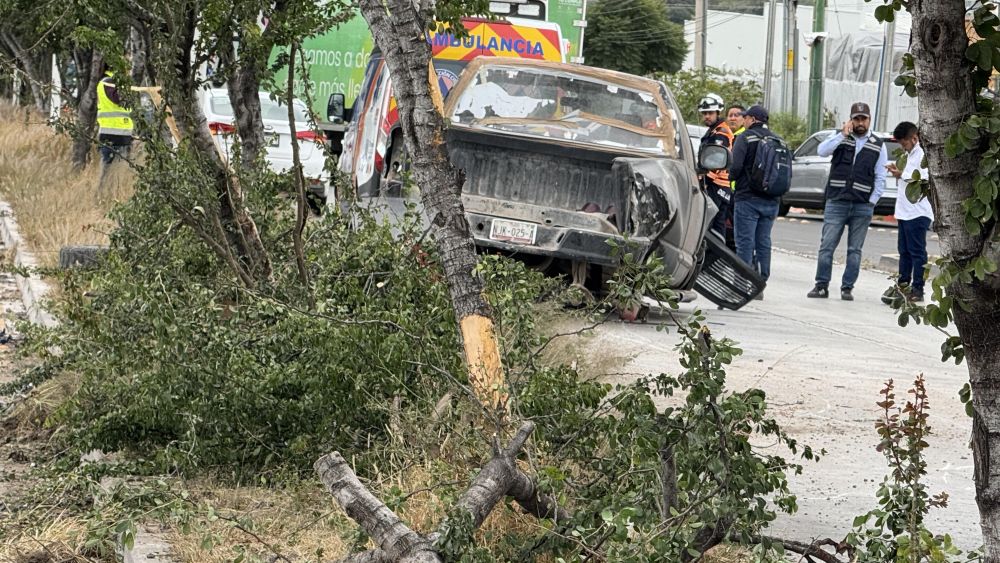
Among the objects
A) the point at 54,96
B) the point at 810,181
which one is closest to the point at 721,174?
the point at 810,181

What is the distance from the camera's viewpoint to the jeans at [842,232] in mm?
13602

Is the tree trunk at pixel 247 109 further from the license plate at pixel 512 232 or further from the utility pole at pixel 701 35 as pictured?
the utility pole at pixel 701 35

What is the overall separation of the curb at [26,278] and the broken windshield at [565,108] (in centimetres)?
323

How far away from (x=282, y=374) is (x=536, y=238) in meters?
4.92

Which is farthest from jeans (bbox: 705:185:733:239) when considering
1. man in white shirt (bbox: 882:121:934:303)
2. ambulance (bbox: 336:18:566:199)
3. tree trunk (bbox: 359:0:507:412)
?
tree trunk (bbox: 359:0:507:412)

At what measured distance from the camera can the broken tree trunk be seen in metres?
3.75

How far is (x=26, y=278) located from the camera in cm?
1121

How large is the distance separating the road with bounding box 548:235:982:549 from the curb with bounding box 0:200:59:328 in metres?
3.66

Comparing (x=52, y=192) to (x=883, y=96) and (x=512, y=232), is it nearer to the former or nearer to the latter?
(x=512, y=232)

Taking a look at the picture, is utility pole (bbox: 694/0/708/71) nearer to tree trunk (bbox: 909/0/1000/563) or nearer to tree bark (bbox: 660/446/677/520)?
tree bark (bbox: 660/446/677/520)

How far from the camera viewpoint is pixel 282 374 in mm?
5410

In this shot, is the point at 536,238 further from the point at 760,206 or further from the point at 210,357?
the point at 210,357

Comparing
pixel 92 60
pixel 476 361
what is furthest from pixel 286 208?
pixel 92 60

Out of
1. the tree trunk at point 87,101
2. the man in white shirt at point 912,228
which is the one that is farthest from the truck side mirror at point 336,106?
the tree trunk at point 87,101
